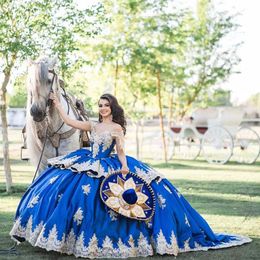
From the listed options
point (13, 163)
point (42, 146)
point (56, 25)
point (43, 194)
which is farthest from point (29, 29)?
point (13, 163)

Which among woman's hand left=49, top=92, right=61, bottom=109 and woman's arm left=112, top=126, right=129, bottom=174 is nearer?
woman's arm left=112, top=126, right=129, bottom=174

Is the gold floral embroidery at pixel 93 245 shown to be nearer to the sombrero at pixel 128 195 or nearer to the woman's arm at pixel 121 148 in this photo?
the sombrero at pixel 128 195

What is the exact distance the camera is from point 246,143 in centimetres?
1714

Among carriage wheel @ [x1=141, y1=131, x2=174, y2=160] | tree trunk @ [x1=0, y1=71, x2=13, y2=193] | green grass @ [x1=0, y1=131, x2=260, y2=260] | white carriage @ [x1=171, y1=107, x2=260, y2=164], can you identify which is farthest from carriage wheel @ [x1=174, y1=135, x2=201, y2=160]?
tree trunk @ [x1=0, y1=71, x2=13, y2=193]

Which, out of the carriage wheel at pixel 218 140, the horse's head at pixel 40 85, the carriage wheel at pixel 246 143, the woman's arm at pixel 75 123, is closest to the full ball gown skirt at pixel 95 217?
A: the woman's arm at pixel 75 123

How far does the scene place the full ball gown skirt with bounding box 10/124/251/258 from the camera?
5.17 meters

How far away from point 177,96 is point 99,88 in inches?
201

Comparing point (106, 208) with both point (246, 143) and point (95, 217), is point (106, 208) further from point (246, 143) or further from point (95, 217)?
point (246, 143)

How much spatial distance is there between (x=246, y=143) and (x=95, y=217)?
40.6 feet

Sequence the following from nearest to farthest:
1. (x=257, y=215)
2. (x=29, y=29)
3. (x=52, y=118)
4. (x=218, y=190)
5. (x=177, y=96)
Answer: (x=52, y=118)
(x=257, y=215)
(x=29, y=29)
(x=218, y=190)
(x=177, y=96)

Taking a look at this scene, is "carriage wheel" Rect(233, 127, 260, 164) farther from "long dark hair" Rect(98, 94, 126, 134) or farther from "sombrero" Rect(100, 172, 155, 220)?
"sombrero" Rect(100, 172, 155, 220)

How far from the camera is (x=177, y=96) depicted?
22500 millimetres

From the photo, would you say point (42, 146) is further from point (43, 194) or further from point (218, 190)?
point (218, 190)

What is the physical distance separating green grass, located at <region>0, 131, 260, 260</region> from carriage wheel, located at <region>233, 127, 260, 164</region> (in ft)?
2.21
